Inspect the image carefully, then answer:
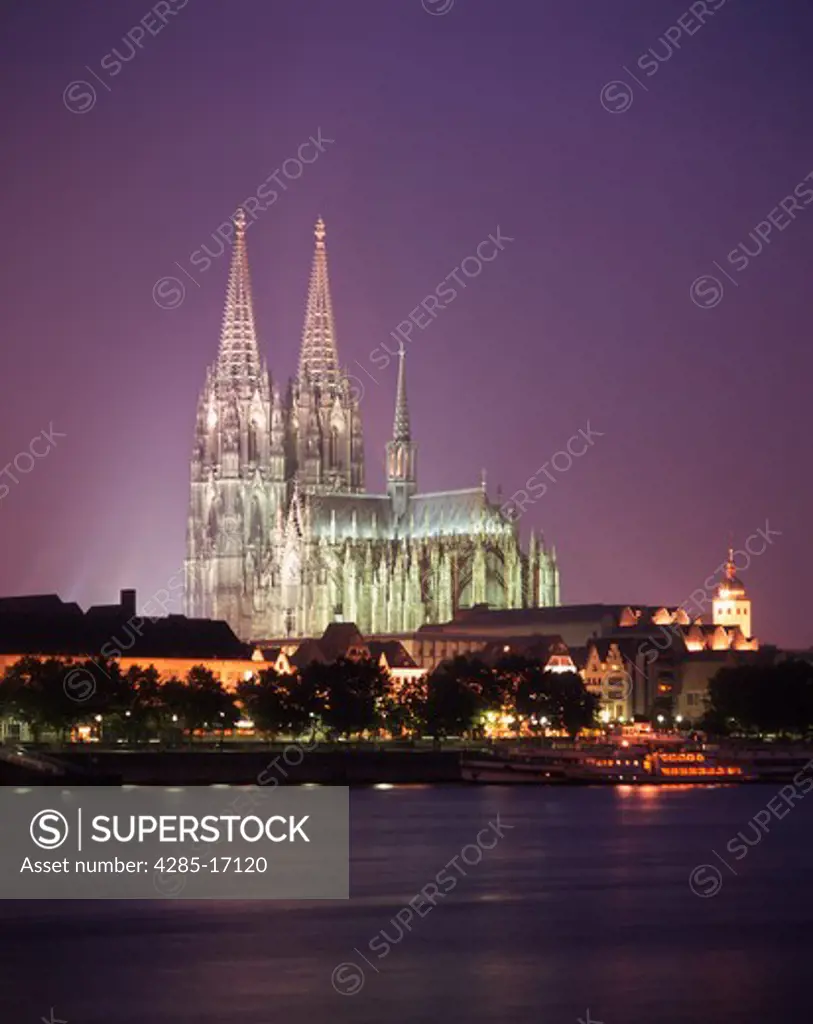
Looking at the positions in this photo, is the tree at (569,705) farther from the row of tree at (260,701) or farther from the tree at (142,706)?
the tree at (142,706)

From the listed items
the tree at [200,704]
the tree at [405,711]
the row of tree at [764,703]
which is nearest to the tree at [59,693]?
the tree at [200,704]

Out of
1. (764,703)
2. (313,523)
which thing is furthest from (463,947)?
(313,523)

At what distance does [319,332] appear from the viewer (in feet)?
641

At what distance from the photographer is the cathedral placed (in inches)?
7367

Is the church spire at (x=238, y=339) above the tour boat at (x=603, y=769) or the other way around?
above

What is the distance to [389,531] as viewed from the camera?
194 meters

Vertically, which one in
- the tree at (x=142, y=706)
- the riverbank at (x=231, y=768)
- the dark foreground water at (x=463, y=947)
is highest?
the tree at (x=142, y=706)

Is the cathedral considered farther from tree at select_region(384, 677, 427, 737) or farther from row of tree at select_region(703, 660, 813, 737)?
tree at select_region(384, 677, 427, 737)

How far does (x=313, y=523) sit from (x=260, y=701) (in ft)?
172

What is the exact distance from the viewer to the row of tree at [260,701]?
426 feet

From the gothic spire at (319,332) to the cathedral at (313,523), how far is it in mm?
104

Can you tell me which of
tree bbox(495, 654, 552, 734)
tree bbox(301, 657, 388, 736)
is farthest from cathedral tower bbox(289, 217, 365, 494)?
tree bbox(301, 657, 388, 736)

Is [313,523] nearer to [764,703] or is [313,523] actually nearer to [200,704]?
[764,703]

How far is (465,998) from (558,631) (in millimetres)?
137554
